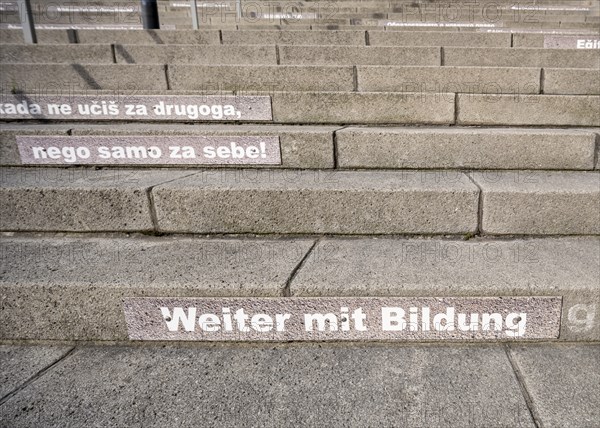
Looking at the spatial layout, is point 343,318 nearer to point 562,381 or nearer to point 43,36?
point 562,381

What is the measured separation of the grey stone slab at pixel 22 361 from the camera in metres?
1.37

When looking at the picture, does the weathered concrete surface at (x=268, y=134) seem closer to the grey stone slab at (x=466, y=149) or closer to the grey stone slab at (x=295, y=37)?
the grey stone slab at (x=466, y=149)

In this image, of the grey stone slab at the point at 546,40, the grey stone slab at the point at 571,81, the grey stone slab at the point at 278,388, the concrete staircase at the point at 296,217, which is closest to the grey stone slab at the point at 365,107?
the concrete staircase at the point at 296,217

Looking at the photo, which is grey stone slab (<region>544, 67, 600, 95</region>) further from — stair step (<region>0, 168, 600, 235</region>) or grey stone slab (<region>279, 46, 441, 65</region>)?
stair step (<region>0, 168, 600, 235</region>)

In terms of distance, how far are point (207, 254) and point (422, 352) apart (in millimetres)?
1065

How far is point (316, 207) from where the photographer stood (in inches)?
76.5

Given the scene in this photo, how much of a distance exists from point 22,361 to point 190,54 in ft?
9.41

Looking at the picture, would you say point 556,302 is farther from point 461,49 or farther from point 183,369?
point 461,49

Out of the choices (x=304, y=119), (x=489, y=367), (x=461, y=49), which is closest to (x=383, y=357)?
(x=489, y=367)

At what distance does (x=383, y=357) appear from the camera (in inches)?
58.2

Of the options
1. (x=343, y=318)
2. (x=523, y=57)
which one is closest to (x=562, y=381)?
(x=343, y=318)

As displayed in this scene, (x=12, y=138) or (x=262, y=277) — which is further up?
(x=12, y=138)

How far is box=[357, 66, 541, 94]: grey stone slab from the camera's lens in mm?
2934

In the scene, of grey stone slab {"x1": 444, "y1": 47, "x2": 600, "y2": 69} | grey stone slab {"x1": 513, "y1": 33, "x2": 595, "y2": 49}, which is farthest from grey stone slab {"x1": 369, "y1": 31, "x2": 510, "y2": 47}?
grey stone slab {"x1": 444, "y1": 47, "x2": 600, "y2": 69}
